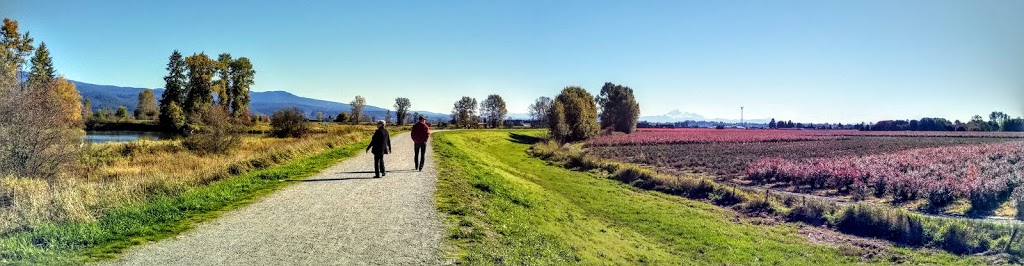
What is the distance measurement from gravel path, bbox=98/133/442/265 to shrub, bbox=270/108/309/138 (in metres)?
46.1

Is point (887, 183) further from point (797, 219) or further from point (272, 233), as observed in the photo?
point (272, 233)

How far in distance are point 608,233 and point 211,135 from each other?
1204 inches

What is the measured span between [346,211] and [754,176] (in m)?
29.2

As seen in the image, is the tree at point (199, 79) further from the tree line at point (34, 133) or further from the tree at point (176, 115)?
the tree line at point (34, 133)

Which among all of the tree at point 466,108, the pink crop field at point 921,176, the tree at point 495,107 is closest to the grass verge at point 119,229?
the pink crop field at point 921,176

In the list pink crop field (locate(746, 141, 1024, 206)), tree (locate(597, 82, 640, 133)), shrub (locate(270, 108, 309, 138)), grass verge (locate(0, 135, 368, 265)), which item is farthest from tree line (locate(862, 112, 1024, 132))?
grass verge (locate(0, 135, 368, 265))

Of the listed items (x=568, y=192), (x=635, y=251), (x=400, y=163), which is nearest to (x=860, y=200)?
(x=568, y=192)

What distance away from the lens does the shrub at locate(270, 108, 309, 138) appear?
5809 cm

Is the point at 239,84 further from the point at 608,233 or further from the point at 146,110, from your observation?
the point at 608,233

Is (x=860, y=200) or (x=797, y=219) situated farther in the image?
(x=860, y=200)

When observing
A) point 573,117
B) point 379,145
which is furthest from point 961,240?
point 573,117

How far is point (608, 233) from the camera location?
16422 mm

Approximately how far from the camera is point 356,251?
28.3ft

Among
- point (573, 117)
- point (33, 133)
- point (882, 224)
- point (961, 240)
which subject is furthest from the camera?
point (573, 117)
